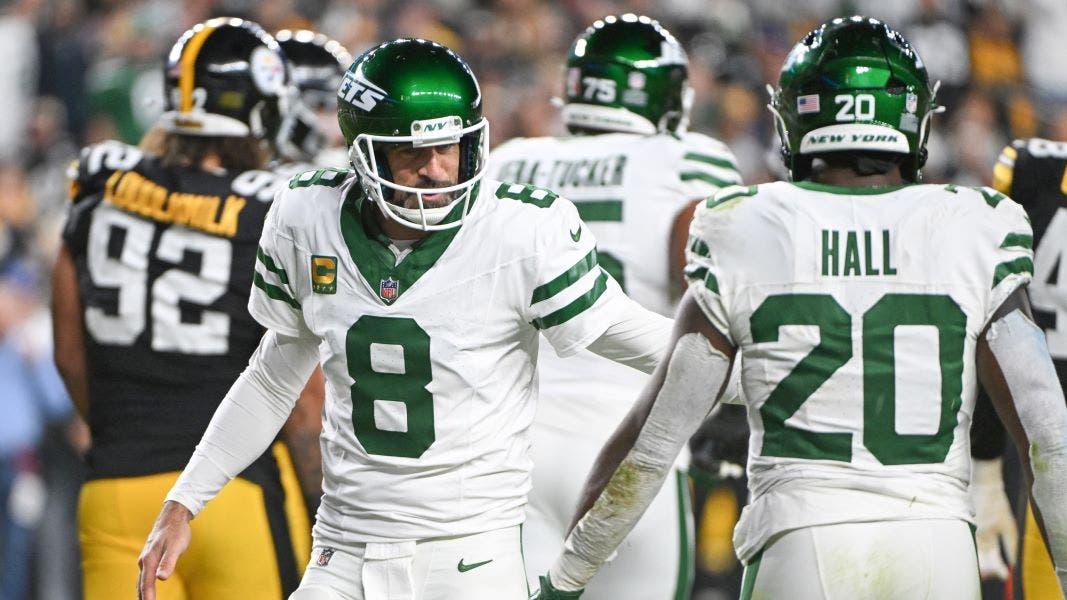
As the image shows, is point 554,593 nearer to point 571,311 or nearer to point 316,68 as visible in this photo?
point 571,311

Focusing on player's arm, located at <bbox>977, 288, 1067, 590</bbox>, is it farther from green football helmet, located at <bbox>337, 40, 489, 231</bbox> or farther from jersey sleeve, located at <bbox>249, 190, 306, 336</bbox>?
jersey sleeve, located at <bbox>249, 190, 306, 336</bbox>

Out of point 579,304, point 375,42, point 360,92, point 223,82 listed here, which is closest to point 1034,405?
point 579,304

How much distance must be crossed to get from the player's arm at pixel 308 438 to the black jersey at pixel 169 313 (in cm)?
31

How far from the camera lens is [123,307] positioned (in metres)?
3.90

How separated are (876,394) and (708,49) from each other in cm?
815

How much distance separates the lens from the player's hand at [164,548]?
10.2 ft

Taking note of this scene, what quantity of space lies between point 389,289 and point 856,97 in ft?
3.09

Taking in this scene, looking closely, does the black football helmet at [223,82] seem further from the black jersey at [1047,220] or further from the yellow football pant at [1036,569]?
the yellow football pant at [1036,569]

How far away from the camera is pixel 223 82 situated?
4137 mm

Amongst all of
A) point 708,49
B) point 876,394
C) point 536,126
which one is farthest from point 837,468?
point 708,49

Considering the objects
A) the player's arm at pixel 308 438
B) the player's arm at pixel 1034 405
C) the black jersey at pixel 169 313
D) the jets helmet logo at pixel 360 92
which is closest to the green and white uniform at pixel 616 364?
the player's arm at pixel 308 438

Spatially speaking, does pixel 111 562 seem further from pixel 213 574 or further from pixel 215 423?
pixel 215 423

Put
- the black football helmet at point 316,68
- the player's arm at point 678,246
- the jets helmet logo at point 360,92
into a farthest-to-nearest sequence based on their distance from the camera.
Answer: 1. the black football helmet at point 316,68
2. the player's arm at point 678,246
3. the jets helmet logo at point 360,92

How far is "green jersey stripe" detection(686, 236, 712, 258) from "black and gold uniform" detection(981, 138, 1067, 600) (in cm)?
146
